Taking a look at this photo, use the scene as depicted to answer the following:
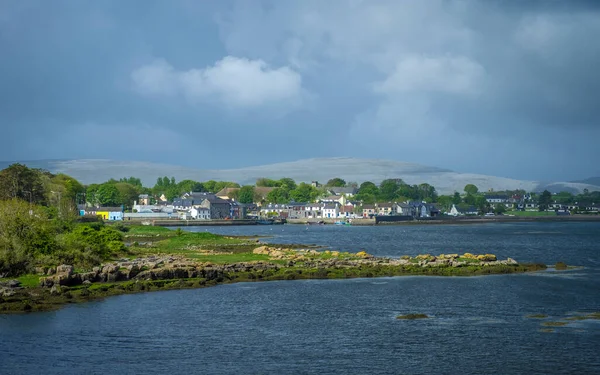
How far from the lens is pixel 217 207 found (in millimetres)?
174625

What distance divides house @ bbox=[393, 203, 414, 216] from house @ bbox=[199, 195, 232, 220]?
143ft

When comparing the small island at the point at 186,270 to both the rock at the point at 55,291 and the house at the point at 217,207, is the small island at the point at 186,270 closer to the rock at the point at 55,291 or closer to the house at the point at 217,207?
the rock at the point at 55,291

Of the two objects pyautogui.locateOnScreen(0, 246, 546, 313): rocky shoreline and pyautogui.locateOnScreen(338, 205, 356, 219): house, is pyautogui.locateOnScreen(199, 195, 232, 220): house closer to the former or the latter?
pyautogui.locateOnScreen(338, 205, 356, 219): house

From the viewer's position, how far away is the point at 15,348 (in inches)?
1076

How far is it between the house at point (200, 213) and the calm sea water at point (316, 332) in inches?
4998

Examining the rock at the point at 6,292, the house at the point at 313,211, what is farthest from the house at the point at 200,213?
the rock at the point at 6,292

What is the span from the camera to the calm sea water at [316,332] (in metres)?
25.2

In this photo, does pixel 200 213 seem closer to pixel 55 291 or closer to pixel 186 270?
pixel 186 270

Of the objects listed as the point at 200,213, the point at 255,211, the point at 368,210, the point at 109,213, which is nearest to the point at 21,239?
the point at 109,213

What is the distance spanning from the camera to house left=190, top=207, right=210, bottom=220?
16938 cm

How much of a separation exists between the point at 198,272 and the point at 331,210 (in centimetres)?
14174

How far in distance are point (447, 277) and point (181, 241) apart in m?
39.2

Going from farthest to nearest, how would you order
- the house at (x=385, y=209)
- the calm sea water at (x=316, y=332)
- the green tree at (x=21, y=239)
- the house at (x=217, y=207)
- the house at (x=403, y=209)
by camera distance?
1. the house at (x=403, y=209)
2. the house at (x=385, y=209)
3. the house at (x=217, y=207)
4. the green tree at (x=21, y=239)
5. the calm sea water at (x=316, y=332)

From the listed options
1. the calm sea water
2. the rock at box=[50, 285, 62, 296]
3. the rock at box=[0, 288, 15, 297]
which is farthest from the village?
the calm sea water
